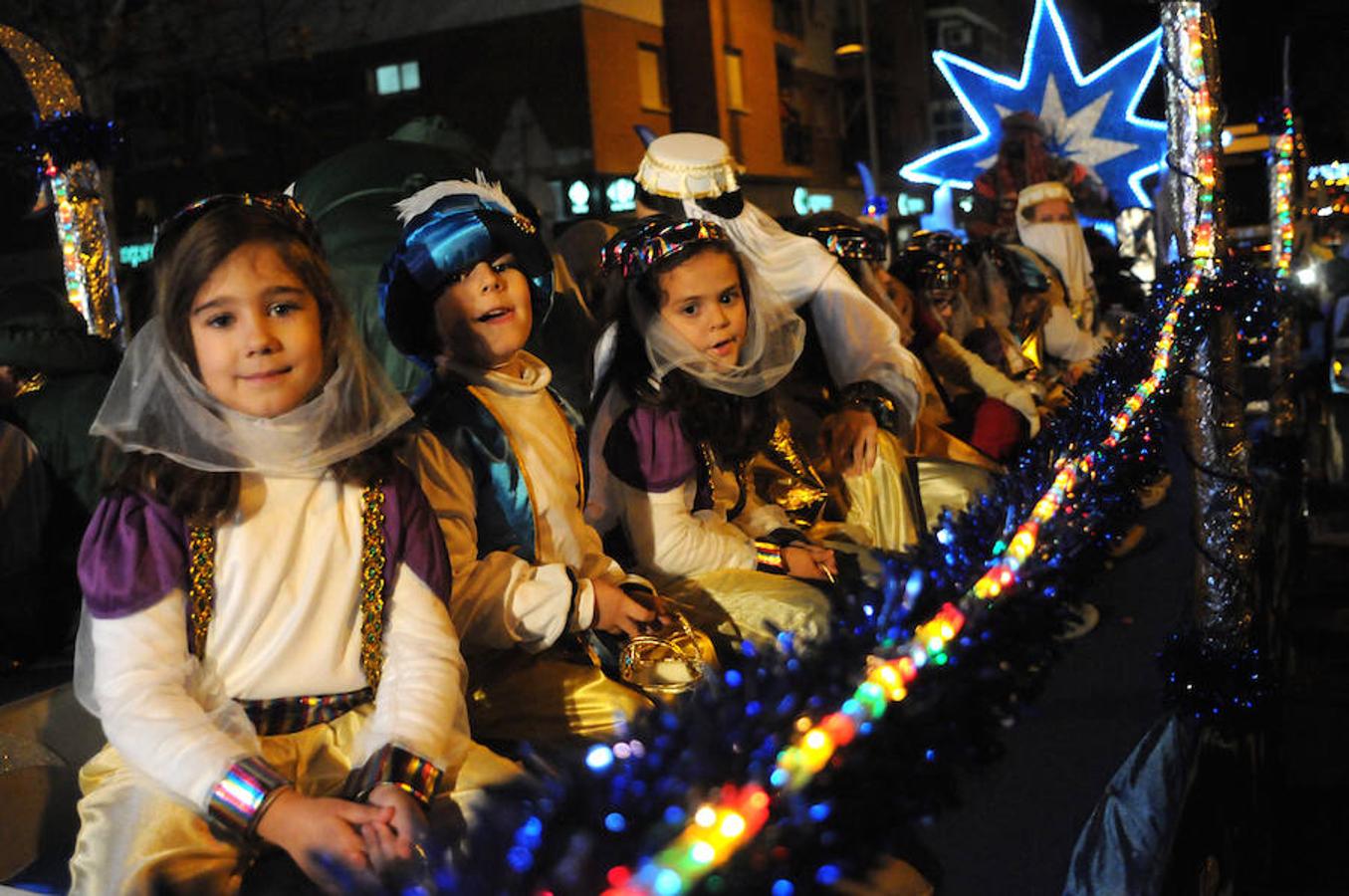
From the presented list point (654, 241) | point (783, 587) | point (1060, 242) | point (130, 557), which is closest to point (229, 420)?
point (130, 557)

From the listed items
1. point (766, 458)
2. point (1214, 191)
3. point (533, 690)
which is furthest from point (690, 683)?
point (1214, 191)

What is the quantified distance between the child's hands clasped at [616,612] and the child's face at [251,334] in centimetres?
77

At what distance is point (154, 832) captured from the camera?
194 cm

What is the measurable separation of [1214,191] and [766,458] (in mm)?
1473

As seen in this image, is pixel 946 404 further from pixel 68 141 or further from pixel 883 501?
pixel 68 141

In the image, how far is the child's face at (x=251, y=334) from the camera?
7.05ft

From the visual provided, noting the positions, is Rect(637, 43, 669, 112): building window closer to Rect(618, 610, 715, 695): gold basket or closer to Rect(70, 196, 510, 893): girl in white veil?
Rect(618, 610, 715, 695): gold basket

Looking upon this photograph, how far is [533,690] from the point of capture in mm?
2645

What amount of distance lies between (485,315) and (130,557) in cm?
100

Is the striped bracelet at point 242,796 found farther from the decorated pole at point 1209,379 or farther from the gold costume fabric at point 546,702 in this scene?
the decorated pole at point 1209,379

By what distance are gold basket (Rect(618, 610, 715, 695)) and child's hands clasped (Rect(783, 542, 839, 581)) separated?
690 millimetres

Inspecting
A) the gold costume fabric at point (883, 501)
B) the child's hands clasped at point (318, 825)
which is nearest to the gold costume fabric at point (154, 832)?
the child's hands clasped at point (318, 825)

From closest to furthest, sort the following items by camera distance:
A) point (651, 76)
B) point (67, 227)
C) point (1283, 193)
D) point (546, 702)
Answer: point (546, 702) → point (67, 227) → point (1283, 193) → point (651, 76)

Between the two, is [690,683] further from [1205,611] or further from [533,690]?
[1205,611]
